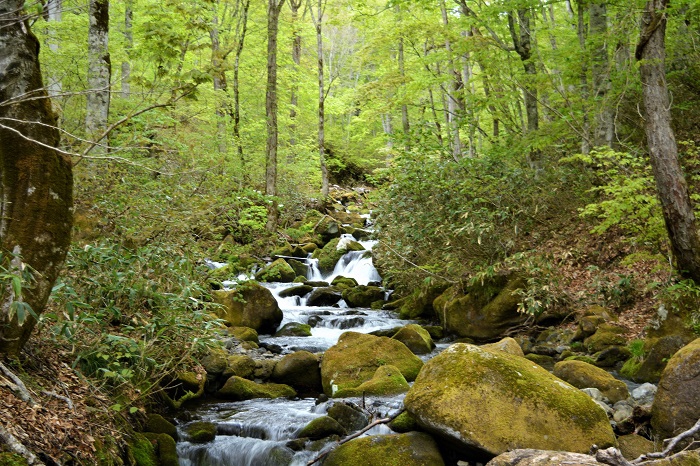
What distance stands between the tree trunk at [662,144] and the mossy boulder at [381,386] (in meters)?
4.49

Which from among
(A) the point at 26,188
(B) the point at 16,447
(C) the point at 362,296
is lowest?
(C) the point at 362,296

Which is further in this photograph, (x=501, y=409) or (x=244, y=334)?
(x=244, y=334)

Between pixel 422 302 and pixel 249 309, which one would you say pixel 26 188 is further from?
pixel 422 302

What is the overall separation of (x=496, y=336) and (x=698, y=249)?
12.4ft

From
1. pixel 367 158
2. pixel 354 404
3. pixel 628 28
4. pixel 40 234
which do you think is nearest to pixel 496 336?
pixel 354 404

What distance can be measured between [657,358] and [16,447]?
24.3ft

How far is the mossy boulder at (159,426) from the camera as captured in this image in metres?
5.48

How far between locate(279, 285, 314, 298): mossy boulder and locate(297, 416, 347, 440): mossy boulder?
7613 mm

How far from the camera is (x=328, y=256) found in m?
16.6

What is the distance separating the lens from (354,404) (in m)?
6.29

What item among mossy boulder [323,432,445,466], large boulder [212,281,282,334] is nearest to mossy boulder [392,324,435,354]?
large boulder [212,281,282,334]

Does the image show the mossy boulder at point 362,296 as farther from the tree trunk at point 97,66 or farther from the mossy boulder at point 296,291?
the tree trunk at point 97,66

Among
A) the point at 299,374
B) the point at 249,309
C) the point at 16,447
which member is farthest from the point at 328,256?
the point at 16,447

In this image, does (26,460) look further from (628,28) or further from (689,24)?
(689,24)
